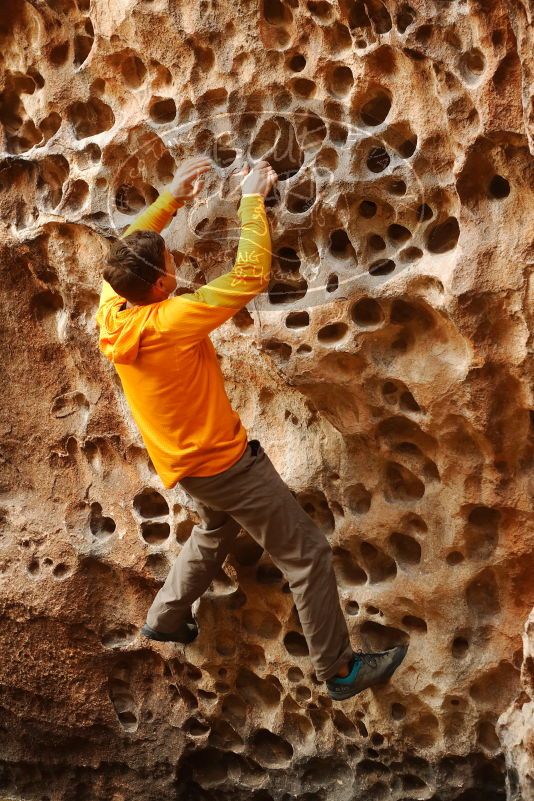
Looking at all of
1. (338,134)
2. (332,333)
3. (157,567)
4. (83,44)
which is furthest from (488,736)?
(83,44)

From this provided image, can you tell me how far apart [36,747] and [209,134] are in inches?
89.4

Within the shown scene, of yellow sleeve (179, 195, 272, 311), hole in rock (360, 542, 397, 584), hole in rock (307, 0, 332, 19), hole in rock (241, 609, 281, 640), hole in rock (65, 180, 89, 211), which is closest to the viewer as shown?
yellow sleeve (179, 195, 272, 311)

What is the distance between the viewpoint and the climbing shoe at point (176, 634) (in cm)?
368

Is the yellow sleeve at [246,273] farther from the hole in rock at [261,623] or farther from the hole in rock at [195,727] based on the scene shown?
the hole in rock at [195,727]

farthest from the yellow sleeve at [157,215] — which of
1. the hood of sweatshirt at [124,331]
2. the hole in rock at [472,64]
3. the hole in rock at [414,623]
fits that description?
the hole in rock at [414,623]

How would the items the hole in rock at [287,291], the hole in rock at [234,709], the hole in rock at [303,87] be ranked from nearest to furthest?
the hole in rock at [303,87], the hole in rock at [287,291], the hole in rock at [234,709]

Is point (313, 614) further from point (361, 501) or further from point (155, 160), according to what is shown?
point (155, 160)

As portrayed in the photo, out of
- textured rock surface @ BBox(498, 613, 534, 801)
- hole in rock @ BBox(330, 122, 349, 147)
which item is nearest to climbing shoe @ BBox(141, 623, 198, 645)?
textured rock surface @ BBox(498, 613, 534, 801)

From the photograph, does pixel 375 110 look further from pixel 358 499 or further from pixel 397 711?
pixel 397 711

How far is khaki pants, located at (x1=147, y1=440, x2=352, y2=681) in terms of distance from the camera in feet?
10.8

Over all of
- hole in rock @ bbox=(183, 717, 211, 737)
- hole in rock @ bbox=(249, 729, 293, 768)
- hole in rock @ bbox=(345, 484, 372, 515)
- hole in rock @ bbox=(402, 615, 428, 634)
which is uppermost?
hole in rock @ bbox=(345, 484, 372, 515)

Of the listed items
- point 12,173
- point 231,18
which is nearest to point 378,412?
point 231,18

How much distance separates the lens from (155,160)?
12.1ft

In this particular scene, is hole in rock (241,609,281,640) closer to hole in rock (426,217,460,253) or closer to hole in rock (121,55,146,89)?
hole in rock (426,217,460,253)
